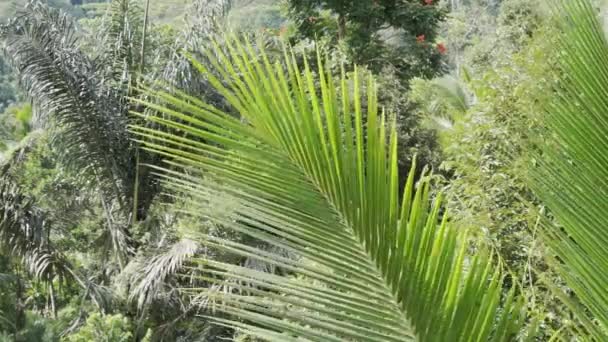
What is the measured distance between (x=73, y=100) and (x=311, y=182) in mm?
7840

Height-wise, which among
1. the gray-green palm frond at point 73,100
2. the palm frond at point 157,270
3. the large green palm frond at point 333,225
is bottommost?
the palm frond at point 157,270

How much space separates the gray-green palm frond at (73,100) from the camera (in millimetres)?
8078

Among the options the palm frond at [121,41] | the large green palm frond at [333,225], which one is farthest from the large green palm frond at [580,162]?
the palm frond at [121,41]

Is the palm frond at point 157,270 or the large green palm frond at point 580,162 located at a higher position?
the large green palm frond at point 580,162

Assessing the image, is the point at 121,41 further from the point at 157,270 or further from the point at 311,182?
the point at 311,182

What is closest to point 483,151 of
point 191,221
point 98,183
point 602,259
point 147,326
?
point 191,221

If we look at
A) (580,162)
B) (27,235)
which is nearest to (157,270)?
(27,235)

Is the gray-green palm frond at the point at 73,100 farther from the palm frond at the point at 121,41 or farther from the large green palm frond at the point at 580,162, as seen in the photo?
the large green palm frond at the point at 580,162

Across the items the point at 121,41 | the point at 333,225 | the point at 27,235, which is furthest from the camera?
the point at 121,41

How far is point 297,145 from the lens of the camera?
97 centimetres

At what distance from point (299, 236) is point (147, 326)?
7475mm

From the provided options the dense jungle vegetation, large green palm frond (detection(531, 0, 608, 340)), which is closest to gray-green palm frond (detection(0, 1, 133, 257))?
the dense jungle vegetation

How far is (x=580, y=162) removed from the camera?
111 cm

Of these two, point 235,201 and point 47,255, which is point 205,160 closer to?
point 235,201
